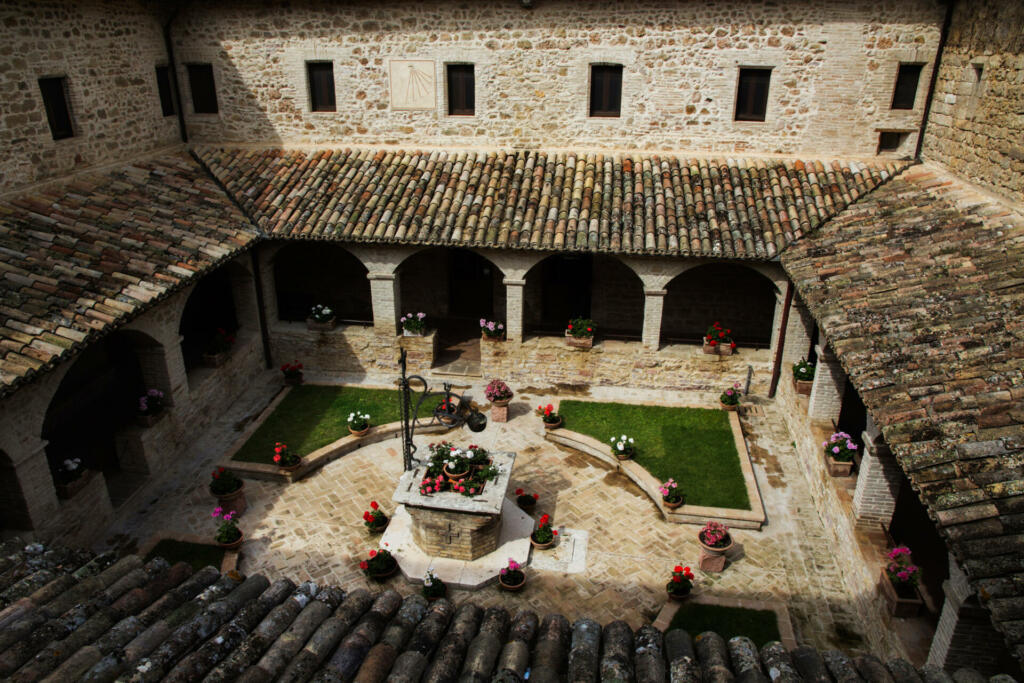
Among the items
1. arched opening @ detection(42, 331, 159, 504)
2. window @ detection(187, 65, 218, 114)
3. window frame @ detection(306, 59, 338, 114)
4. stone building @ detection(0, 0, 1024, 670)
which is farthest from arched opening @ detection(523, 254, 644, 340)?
arched opening @ detection(42, 331, 159, 504)

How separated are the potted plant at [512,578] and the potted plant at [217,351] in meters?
7.82

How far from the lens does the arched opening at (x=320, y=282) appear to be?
60.1 ft

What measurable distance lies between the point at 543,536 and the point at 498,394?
3.97 metres

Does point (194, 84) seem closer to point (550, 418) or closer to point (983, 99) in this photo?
point (550, 418)

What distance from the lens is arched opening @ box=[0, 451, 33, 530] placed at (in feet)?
32.0

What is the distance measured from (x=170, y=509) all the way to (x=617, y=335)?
10.1 metres

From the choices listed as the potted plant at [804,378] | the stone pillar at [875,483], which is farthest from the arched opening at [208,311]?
the stone pillar at [875,483]

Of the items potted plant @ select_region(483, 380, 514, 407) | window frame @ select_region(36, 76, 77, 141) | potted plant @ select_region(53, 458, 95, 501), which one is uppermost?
window frame @ select_region(36, 76, 77, 141)

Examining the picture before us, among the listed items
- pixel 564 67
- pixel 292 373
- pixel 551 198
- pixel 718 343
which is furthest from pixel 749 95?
pixel 292 373

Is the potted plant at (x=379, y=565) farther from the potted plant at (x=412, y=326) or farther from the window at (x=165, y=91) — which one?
the window at (x=165, y=91)

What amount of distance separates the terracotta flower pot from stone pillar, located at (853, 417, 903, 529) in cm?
944

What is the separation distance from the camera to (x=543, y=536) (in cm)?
1106

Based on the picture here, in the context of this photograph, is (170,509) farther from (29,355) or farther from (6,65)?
(6,65)

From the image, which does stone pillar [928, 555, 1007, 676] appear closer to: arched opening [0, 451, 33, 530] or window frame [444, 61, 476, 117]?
arched opening [0, 451, 33, 530]
